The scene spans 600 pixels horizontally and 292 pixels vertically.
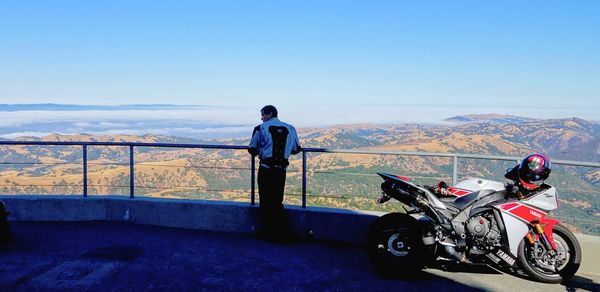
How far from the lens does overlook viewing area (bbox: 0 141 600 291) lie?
5.08 m

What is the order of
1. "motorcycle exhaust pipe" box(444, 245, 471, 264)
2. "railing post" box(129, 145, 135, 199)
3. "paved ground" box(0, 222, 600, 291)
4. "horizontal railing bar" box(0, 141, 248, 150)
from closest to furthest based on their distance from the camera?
"paved ground" box(0, 222, 600, 291), "motorcycle exhaust pipe" box(444, 245, 471, 264), "horizontal railing bar" box(0, 141, 248, 150), "railing post" box(129, 145, 135, 199)

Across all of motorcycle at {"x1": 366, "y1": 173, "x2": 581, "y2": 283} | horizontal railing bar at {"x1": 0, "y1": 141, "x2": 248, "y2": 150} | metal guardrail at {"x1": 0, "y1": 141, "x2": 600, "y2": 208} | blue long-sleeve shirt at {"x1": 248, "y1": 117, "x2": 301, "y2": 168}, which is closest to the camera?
motorcycle at {"x1": 366, "y1": 173, "x2": 581, "y2": 283}

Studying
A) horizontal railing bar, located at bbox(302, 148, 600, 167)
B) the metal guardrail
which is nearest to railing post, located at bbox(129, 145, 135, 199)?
the metal guardrail

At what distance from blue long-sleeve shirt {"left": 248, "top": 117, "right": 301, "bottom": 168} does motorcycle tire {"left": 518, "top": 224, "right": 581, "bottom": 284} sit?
3.00m

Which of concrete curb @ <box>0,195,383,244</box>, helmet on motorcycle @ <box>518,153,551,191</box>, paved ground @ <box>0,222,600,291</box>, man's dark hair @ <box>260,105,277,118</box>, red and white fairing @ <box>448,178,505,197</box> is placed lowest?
paved ground @ <box>0,222,600,291</box>

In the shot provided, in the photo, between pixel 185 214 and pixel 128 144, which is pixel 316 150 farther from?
pixel 128 144

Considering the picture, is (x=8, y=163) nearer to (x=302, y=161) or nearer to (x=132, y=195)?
(x=132, y=195)

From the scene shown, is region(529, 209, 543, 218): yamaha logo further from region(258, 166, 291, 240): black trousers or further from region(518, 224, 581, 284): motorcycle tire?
region(258, 166, 291, 240): black trousers

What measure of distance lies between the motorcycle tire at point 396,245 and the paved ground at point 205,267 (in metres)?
0.15

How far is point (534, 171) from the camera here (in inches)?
207

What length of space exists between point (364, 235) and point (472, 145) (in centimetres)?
7427

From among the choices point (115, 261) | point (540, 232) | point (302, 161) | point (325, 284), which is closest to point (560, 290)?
point (540, 232)

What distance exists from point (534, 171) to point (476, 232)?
0.86 meters

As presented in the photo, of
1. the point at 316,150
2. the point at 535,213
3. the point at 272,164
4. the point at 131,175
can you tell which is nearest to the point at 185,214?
the point at 131,175
